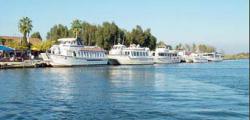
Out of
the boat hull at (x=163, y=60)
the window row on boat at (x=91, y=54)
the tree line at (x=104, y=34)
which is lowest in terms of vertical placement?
the boat hull at (x=163, y=60)

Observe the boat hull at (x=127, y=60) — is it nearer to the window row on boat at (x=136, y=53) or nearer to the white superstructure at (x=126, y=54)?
the white superstructure at (x=126, y=54)

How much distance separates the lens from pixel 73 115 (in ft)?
88.6

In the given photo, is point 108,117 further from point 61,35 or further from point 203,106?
point 61,35

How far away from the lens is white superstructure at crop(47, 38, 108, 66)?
105m

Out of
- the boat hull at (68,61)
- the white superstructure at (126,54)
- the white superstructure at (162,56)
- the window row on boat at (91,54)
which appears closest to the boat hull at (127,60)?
the white superstructure at (126,54)

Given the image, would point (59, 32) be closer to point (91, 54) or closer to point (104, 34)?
point (104, 34)

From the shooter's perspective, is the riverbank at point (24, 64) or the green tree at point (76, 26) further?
the green tree at point (76, 26)

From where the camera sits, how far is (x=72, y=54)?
10919 cm

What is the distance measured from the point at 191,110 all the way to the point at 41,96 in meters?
13.4

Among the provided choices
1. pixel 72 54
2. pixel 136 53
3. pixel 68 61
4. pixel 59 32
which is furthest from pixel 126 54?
pixel 59 32

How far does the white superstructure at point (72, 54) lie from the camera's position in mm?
104988

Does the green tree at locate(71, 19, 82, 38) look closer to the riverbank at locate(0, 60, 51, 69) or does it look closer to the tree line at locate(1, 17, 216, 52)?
the tree line at locate(1, 17, 216, 52)

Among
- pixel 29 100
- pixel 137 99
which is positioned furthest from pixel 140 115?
pixel 29 100

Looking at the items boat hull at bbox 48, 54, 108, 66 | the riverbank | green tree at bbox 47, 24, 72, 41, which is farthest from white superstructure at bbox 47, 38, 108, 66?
green tree at bbox 47, 24, 72, 41
